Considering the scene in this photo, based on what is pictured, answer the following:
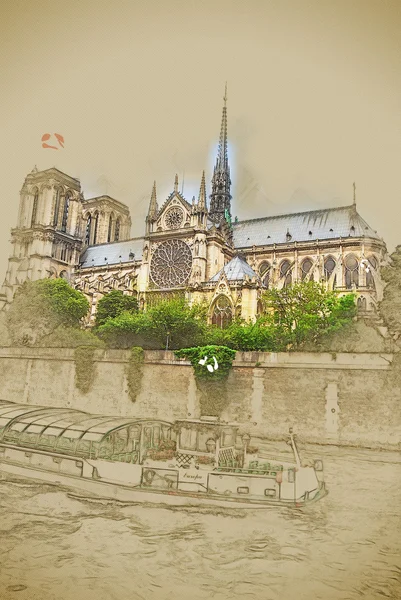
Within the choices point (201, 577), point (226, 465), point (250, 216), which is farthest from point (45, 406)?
point (250, 216)

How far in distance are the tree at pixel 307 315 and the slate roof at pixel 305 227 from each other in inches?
22.1

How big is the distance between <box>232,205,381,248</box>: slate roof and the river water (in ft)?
6.77

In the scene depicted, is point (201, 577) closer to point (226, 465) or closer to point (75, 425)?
point (226, 465)

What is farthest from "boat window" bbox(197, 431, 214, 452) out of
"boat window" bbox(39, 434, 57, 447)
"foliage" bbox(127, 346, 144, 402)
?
"boat window" bbox(39, 434, 57, 447)

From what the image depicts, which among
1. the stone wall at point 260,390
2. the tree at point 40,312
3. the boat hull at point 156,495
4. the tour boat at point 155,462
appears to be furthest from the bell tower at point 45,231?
the boat hull at point 156,495

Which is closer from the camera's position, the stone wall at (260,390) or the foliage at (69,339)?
the stone wall at (260,390)

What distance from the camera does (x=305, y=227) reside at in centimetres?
519

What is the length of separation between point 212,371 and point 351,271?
173 cm

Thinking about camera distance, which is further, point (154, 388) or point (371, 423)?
point (154, 388)

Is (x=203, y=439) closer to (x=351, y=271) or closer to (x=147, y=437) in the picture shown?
(x=147, y=437)

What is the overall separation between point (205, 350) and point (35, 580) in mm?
2366

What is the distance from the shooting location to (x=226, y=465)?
163 inches

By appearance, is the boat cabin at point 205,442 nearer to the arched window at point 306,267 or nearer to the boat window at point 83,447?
the boat window at point 83,447

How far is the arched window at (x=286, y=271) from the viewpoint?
562 centimetres
